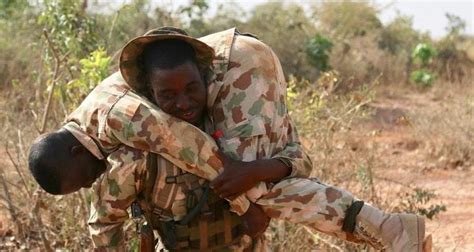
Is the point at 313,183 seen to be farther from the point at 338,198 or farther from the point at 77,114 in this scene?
the point at 77,114

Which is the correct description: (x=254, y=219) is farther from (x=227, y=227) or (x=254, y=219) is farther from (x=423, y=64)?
(x=423, y=64)

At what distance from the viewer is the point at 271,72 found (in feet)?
7.58

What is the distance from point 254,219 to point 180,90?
430 millimetres

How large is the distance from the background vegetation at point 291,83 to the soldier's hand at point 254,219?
1.24 metres

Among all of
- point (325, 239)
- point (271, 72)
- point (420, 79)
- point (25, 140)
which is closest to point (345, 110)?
point (325, 239)

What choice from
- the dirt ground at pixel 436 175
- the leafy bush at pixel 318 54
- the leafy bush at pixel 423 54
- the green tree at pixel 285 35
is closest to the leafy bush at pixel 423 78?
the leafy bush at pixel 423 54

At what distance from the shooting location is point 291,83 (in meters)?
4.58

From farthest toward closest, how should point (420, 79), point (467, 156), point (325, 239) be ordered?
point (420, 79) < point (467, 156) < point (325, 239)

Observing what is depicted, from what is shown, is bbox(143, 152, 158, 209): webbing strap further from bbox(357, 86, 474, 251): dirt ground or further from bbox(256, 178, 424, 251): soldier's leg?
bbox(357, 86, 474, 251): dirt ground

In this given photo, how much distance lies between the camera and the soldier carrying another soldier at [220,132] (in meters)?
2.12

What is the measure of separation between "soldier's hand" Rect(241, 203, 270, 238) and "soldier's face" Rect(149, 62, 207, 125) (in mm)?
315

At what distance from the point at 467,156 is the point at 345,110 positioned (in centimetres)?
408

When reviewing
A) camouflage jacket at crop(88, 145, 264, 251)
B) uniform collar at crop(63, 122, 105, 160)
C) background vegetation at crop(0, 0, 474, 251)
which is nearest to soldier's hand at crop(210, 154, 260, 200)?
camouflage jacket at crop(88, 145, 264, 251)

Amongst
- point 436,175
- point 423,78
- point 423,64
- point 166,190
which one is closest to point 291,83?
point 166,190
